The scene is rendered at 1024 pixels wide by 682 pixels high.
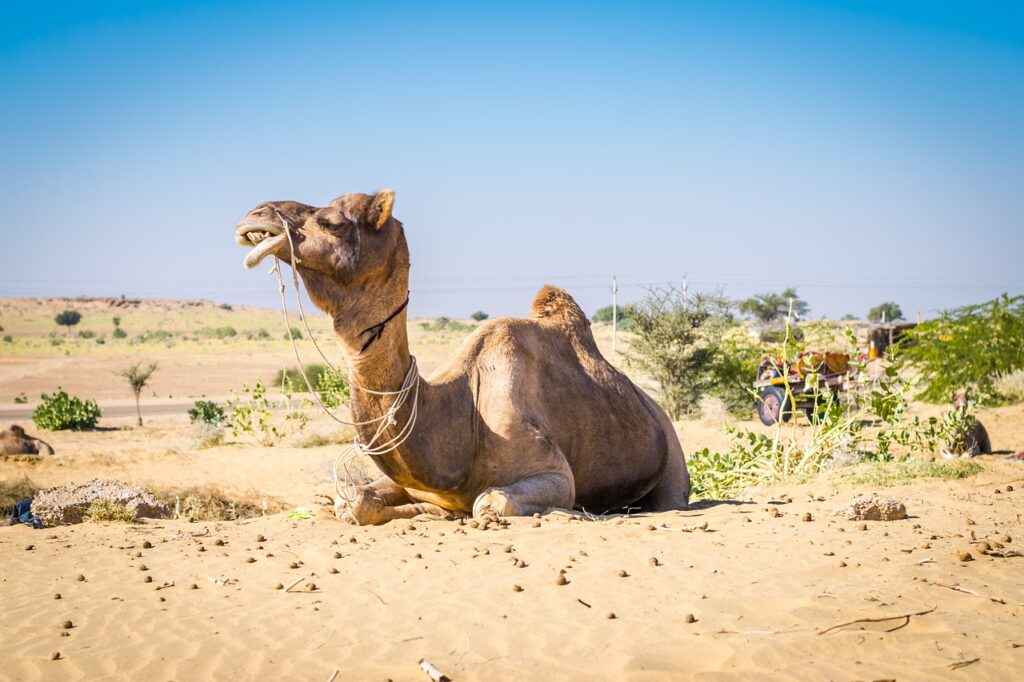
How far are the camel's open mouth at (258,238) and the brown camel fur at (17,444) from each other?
13944 mm

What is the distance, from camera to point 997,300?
17641 mm

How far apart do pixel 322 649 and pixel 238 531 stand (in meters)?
2.89

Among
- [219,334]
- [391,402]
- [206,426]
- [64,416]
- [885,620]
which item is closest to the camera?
[885,620]

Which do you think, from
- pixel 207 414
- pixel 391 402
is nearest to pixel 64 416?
pixel 207 414

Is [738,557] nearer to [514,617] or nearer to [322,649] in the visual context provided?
[514,617]

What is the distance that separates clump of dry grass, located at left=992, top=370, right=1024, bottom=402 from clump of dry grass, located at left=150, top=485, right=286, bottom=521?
18.4m

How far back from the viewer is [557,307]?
7.77 m

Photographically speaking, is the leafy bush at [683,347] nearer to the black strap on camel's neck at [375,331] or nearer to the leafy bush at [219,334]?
the black strap on camel's neck at [375,331]

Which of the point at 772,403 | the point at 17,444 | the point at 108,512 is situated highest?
the point at 108,512

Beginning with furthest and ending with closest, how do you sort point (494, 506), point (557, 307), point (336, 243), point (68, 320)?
point (68, 320)
point (557, 307)
point (494, 506)
point (336, 243)

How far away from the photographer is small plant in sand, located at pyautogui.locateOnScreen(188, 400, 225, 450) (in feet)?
61.0

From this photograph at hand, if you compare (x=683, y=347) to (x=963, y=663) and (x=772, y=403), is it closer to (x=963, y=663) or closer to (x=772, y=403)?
(x=772, y=403)

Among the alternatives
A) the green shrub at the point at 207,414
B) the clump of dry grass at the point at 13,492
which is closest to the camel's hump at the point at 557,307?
the clump of dry grass at the point at 13,492

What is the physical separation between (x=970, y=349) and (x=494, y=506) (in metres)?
13.6
